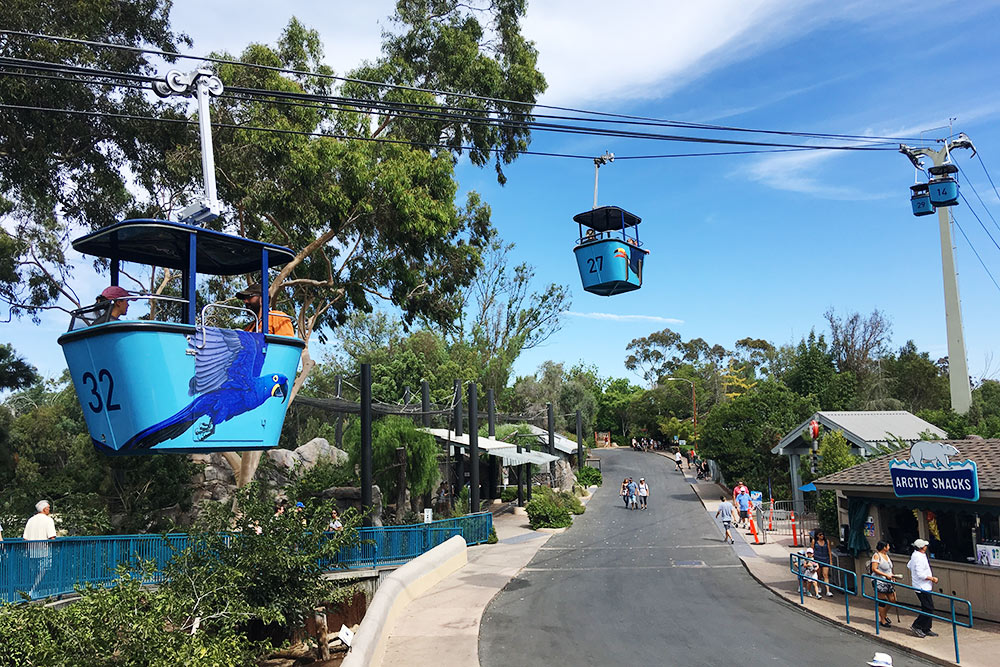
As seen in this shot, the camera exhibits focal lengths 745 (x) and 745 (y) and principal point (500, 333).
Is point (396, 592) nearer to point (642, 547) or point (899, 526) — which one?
point (899, 526)

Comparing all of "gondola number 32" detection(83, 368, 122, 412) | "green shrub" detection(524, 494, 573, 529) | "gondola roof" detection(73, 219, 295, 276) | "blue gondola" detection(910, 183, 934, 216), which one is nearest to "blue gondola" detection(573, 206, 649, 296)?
"gondola roof" detection(73, 219, 295, 276)

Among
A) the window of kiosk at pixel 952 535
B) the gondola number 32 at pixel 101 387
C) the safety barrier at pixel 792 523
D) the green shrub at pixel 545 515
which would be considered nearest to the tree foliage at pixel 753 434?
the safety barrier at pixel 792 523

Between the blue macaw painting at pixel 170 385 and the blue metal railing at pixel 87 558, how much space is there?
2628 mm

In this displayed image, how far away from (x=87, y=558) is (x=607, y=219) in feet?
39.3

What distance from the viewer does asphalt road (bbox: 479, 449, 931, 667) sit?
476 inches

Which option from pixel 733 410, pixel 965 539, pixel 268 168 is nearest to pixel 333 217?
pixel 268 168

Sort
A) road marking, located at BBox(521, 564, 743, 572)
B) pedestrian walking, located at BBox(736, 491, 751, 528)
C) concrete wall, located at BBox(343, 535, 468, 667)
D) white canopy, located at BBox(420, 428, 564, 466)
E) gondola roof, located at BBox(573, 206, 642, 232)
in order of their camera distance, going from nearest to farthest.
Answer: concrete wall, located at BBox(343, 535, 468, 667), gondola roof, located at BBox(573, 206, 642, 232), road marking, located at BBox(521, 564, 743, 572), pedestrian walking, located at BBox(736, 491, 751, 528), white canopy, located at BBox(420, 428, 564, 466)

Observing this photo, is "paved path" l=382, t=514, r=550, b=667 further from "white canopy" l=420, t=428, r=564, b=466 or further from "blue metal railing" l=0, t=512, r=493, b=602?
"white canopy" l=420, t=428, r=564, b=466

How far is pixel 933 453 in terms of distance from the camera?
559 inches

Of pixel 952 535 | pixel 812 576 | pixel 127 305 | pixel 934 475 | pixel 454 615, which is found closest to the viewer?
pixel 127 305

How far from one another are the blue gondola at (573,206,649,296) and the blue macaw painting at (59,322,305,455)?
6703 millimetres

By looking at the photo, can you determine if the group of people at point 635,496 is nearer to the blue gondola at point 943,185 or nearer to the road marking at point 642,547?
the road marking at point 642,547

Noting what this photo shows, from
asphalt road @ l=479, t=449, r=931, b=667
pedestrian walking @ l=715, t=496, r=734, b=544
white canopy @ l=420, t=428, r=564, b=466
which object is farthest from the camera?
white canopy @ l=420, t=428, r=564, b=466

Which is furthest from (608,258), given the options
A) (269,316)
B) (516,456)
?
(516,456)
